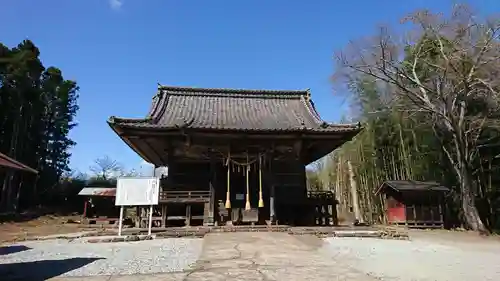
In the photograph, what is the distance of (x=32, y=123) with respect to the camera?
29422mm

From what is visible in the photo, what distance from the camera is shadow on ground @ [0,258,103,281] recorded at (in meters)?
5.01

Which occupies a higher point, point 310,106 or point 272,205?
point 310,106

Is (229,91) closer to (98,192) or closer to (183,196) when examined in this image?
(183,196)

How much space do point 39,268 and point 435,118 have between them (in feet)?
56.1

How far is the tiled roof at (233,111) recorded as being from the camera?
11.7m

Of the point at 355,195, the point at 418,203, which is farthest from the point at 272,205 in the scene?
the point at 355,195

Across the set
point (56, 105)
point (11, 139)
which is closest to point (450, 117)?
point (11, 139)

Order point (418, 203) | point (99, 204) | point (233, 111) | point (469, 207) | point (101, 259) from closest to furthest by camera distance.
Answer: point (101, 259)
point (233, 111)
point (469, 207)
point (418, 203)
point (99, 204)

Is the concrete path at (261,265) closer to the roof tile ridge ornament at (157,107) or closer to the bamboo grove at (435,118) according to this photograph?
the roof tile ridge ornament at (157,107)

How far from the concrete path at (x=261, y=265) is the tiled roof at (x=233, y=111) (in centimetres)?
483

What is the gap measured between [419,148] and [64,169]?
1279 inches

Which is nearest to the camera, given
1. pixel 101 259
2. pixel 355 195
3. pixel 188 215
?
pixel 101 259

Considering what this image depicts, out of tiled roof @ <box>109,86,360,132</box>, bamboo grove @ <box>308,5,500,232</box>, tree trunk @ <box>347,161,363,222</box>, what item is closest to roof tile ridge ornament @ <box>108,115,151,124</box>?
tiled roof @ <box>109,86,360,132</box>

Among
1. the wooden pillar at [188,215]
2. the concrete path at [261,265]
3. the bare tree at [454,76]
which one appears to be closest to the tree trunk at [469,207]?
the bare tree at [454,76]
